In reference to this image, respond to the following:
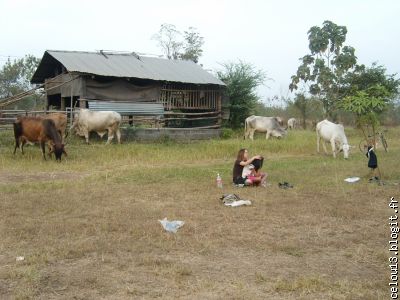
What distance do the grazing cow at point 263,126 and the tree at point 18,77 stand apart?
64.2 ft

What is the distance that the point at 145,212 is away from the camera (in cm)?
698

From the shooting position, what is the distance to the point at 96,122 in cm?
1750

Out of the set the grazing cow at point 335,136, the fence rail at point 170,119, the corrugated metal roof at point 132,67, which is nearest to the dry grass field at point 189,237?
the grazing cow at point 335,136

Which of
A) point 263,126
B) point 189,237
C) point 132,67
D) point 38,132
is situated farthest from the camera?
point 263,126

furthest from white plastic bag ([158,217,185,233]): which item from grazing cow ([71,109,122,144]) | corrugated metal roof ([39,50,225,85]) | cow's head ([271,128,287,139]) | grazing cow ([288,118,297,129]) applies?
grazing cow ([288,118,297,129])

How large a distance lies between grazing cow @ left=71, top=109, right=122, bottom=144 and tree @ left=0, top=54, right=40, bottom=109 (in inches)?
746

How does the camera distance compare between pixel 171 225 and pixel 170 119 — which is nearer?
pixel 171 225

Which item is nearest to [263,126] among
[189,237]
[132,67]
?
[132,67]

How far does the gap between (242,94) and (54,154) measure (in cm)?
1175

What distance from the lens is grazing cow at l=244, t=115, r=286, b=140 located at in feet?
70.5

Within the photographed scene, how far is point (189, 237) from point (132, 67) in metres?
15.8

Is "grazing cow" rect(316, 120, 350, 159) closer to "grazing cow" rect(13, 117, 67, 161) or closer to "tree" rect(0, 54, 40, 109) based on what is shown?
"grazing cow" rect(13, 117, 67, 161)

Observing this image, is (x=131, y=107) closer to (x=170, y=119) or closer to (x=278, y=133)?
(x=170, y=119)

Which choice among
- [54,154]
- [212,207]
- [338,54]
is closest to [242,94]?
[338,54]
